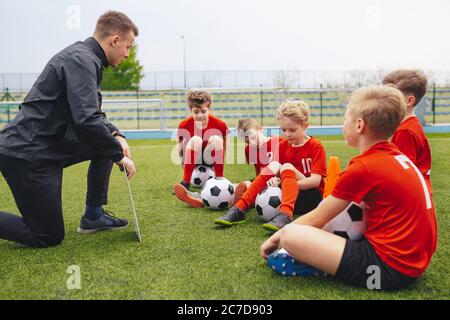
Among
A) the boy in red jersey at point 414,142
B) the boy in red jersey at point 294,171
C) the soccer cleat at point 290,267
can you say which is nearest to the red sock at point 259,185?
the boy in red jersey at point 294,171

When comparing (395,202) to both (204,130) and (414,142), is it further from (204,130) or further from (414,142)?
(204,130)

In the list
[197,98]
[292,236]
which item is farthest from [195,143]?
[292,236]

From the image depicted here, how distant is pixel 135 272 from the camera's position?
2.58 metres

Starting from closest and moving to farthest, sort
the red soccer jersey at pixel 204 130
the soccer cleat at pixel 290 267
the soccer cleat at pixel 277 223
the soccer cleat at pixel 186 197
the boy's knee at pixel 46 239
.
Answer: the soccer cleat at pixel 290 267 < the boy's knee at pixel 46 239 < the soccer cleat at pixel 277 223 < the soccer cleat at pixel 186 197 < the red soccer jersey at pixel 204 130

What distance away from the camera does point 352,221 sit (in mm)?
2363

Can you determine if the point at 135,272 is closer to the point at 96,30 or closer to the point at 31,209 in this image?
the point at 31,209

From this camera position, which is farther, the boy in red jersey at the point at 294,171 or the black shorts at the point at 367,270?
the boy in red jersey at the point at 294,171

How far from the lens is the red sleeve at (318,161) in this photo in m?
3.77

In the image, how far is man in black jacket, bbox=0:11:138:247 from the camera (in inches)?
115

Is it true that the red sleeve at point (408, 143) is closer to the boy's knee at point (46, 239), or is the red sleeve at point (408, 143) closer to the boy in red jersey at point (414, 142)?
the boy in red jersey at point (414, 142)

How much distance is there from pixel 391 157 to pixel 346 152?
24.3 ft

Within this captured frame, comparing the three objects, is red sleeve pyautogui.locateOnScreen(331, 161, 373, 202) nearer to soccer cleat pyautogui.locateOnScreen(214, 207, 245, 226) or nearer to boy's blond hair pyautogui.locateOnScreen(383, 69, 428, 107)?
boy's blond hair pyautogui.locateOnScreen(383, 69, 428, 107)

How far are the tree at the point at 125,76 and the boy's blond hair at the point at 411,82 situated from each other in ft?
101
